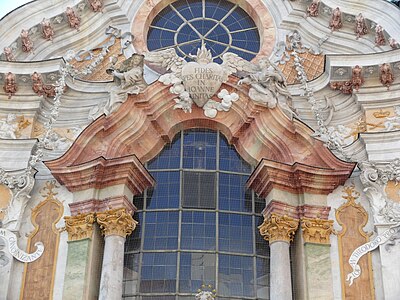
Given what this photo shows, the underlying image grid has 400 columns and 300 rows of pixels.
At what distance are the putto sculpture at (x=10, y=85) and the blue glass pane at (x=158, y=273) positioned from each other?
4687mm

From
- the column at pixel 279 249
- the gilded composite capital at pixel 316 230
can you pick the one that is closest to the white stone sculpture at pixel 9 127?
the column at pixel 279 249

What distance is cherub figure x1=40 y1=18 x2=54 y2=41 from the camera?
18250 mm

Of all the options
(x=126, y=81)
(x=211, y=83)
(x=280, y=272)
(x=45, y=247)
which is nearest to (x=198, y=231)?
Result: (x=280, y=272)

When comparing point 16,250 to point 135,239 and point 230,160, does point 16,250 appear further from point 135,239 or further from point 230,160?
point 230,160

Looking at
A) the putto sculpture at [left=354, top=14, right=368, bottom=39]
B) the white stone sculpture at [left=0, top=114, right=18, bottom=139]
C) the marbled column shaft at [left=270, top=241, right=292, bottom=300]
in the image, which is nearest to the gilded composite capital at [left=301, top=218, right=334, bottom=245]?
the marbled column shaft at [left=270, top=241, right=292, bottom=300]

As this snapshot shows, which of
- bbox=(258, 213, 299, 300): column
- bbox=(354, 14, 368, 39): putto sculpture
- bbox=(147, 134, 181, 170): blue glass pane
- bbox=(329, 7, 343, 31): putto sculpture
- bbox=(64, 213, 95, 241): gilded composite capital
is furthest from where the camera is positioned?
bbox=(329, 7, 343, 31): putto sculpture

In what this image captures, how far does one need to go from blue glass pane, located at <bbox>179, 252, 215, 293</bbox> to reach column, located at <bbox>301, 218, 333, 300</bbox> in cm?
172

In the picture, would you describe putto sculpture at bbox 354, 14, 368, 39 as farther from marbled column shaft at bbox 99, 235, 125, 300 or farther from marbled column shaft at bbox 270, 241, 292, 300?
marbled column shaft at bbox 99, 235, 125, 300

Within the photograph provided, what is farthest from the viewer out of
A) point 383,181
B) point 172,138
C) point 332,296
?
point 172,138

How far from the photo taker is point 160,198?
53.0 feet

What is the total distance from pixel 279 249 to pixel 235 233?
1.01 meters

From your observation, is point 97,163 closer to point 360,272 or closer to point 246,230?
point 246,230

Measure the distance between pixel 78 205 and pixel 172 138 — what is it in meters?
2.44

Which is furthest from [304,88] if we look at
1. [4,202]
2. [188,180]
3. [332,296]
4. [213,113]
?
[4,202]
